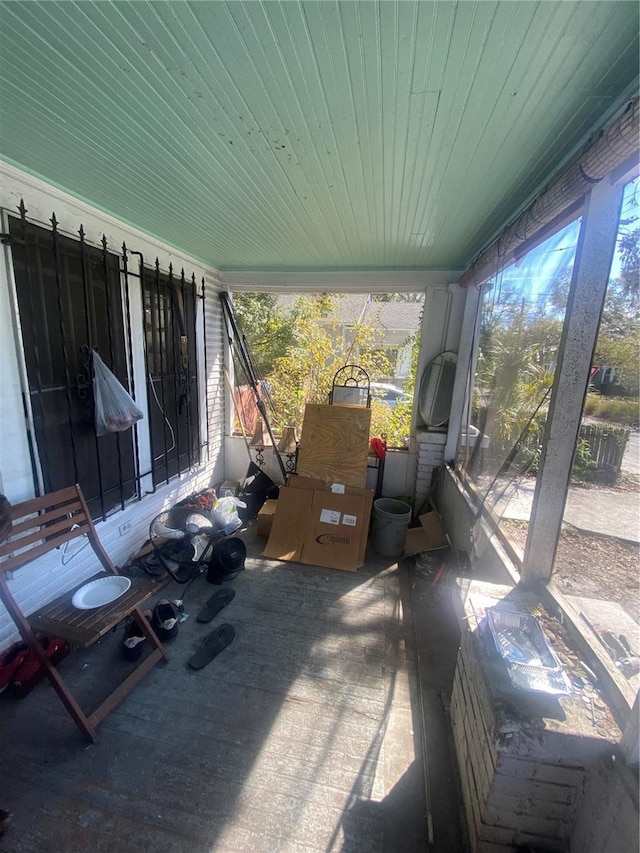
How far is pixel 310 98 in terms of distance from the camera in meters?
1.29

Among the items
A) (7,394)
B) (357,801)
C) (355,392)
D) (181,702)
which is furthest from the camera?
(355,392)

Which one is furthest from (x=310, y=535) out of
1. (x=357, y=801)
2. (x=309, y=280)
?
(x=309, y=280)

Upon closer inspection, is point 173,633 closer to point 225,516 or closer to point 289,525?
point 225,516

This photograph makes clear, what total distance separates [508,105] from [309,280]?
2.91 m

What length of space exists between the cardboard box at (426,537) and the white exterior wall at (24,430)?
8.13 feet

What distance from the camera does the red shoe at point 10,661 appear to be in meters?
1.83

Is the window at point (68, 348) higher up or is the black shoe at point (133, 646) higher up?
the window at point (68, 348)

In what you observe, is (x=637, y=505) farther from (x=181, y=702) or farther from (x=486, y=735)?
(x=181, y=702)

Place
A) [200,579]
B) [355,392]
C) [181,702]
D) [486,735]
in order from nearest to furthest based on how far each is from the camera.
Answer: [486,735] < [181,702] < [200,579] < [355,392]

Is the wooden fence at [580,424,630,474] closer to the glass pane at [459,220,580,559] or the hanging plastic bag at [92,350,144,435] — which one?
the glass pane at [459,220,580,559]

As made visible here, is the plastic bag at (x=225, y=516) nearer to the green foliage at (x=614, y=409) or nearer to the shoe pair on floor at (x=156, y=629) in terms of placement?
the shoe pair on floor at (x=156, y=629)

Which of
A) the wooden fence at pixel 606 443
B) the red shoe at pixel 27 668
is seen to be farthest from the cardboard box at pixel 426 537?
the red shoe at pixel 27 668

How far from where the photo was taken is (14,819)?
53.1 inches

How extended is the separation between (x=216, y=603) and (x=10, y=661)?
1166 mm
